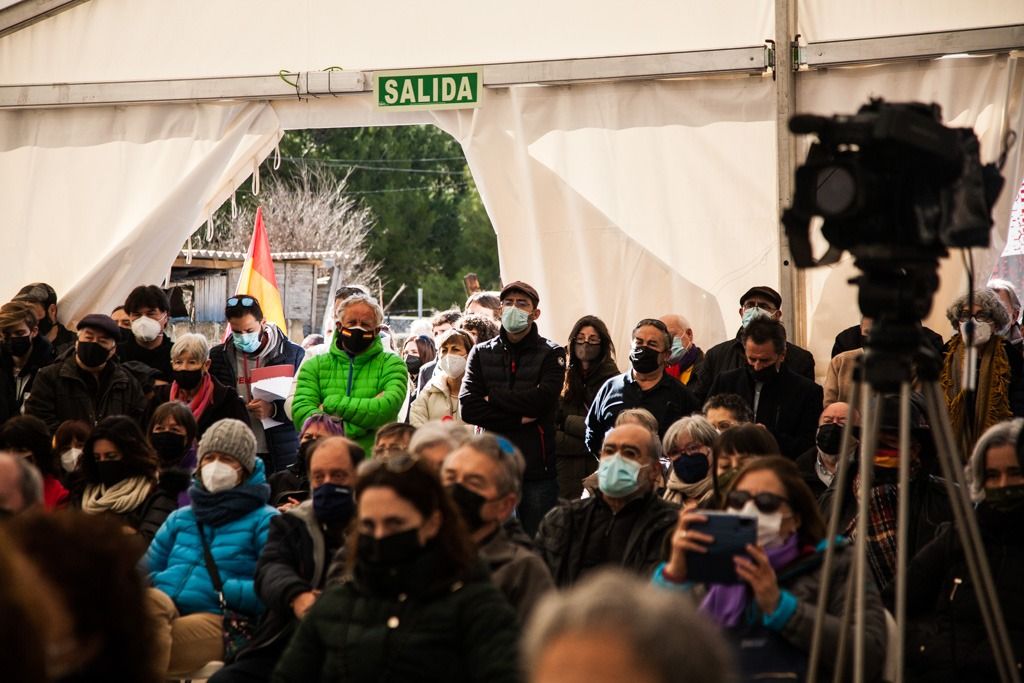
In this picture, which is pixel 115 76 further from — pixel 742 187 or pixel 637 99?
pixel 742 187

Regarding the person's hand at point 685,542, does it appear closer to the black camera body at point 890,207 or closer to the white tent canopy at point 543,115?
the black camera body at point 890,207

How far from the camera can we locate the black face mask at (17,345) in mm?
8289

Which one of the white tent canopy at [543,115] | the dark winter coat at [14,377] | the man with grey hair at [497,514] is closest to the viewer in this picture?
the man with grey hair at [497,514]

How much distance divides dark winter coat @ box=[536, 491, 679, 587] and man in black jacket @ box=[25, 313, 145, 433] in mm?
3431

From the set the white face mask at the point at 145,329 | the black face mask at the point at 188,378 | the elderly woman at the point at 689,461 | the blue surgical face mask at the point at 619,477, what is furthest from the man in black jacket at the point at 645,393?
the white face mask at the point at 145,329

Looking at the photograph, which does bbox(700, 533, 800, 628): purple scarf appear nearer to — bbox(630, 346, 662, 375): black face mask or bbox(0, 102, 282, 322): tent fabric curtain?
bbox(630, 346, 662, 375): black face mask

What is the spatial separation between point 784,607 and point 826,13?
551 centimetres

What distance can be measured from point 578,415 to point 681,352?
0.91 m

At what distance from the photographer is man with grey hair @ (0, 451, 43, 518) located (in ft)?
15.3

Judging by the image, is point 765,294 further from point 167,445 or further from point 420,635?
point 420,635

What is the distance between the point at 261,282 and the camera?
1306 cm

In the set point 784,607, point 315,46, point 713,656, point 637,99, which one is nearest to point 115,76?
point 315,46

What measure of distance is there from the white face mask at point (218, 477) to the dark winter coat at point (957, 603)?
9.22ft

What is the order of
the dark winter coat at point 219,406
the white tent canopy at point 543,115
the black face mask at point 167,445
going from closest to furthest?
1. the black face mask at point 167,445
2. the dark winter coat at point 219,406
3. the white tent canopy at point 543,115
